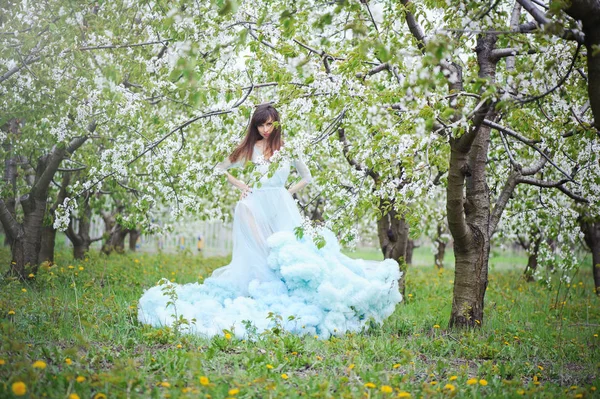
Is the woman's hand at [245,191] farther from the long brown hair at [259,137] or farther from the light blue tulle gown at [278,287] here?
the long brown hair at [259,137]

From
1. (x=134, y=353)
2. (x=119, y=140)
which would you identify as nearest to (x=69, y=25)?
(x=119, y=140)

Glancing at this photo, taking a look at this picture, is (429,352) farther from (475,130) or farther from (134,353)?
(134,353)

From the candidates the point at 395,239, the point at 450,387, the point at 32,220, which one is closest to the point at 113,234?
the point at 32,220

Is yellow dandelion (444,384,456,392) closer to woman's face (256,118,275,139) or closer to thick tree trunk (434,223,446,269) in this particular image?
woman's face (256,118,275,139)

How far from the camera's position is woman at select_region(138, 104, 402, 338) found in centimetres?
549

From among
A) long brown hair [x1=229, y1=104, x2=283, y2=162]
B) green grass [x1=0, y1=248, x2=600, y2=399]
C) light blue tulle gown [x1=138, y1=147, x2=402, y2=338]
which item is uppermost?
long brown hair [x1=229, y1=104, x2=283, y2=162]

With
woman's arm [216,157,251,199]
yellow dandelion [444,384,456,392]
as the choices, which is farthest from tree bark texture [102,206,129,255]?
yellow dandelion [444,384,456,392]

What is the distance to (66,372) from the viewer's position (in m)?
3.52

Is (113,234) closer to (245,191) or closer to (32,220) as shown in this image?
(32,220)

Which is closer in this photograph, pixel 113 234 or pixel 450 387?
pixel 450 387

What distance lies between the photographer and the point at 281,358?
4301 millimetres

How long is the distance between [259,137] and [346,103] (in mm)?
1320

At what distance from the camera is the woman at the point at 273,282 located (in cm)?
549

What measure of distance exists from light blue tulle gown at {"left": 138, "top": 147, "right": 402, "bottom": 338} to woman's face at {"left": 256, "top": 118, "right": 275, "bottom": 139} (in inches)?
9.5
